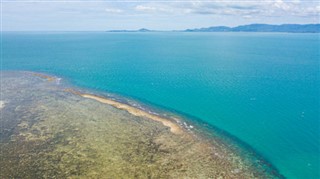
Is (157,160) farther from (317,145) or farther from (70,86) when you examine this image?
(70,86)

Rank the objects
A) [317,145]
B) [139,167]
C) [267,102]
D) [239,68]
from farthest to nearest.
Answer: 1. [239,68]
2. [267,102]
3. [317,145]
4. [139,167]

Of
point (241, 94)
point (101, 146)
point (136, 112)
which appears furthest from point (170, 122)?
point (241, 94)

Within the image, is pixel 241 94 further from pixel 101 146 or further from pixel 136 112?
pixel 101 146

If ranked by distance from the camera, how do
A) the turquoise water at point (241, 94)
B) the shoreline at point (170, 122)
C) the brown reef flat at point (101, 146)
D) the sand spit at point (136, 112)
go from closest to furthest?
the brown reef flat at point (101, 146)
the shoreline at point (170, 122)
the turquoise water at point (241, 94)
the sand spit at point (136, 112)

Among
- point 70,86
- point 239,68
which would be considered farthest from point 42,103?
point 239,68

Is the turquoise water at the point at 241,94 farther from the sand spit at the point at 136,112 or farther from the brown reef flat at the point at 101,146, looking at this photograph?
the brown reef flat at the point at 101,146

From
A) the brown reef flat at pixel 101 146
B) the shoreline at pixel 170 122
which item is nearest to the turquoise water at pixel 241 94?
the shoreline at pixel 170 122

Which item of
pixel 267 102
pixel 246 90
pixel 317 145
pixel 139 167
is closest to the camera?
pixel 139 167

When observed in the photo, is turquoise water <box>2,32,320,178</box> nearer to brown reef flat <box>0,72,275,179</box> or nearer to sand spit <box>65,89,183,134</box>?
sand spit <box>65,89,183,134</box>

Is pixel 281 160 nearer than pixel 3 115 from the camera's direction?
Yes
